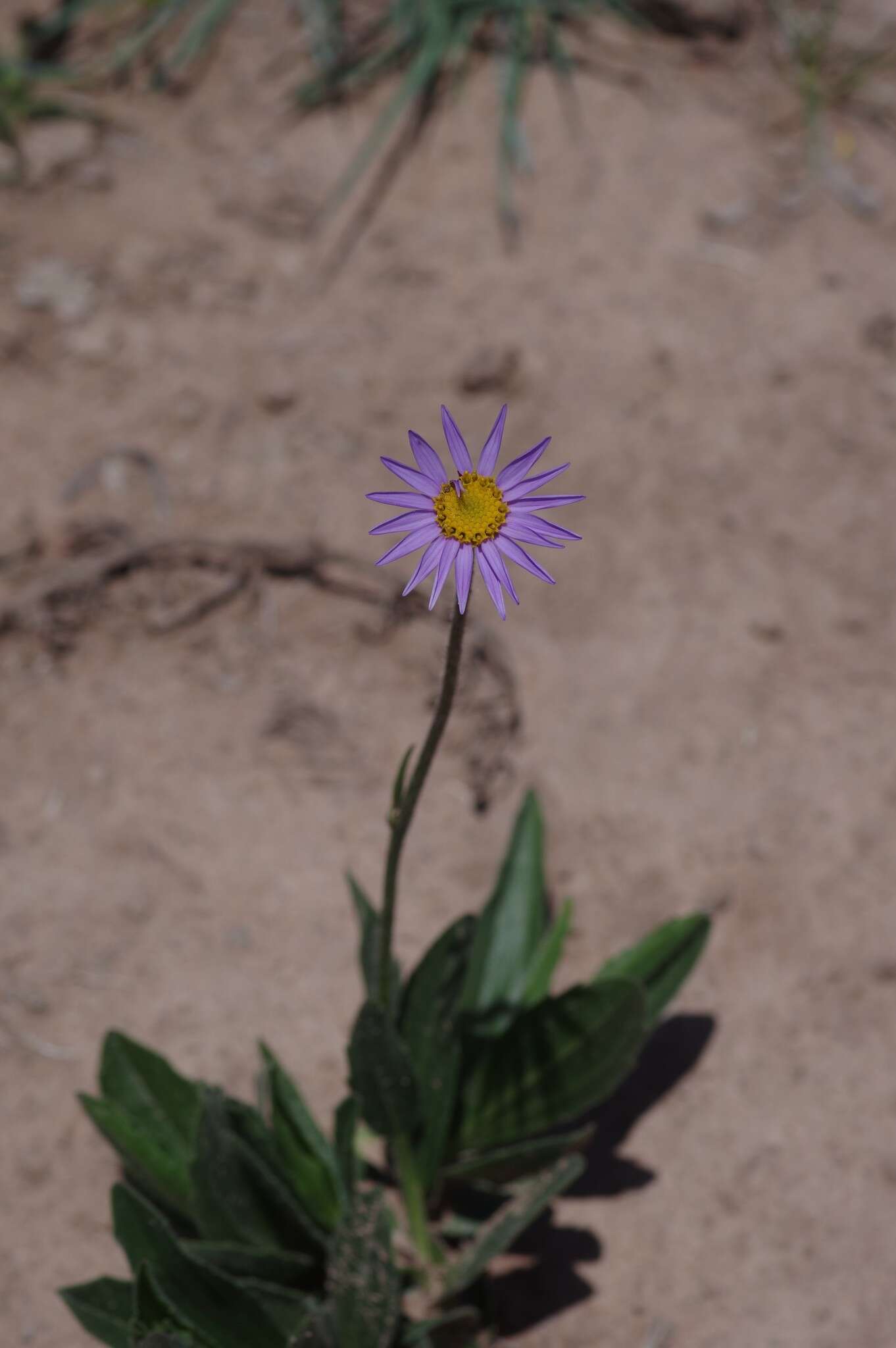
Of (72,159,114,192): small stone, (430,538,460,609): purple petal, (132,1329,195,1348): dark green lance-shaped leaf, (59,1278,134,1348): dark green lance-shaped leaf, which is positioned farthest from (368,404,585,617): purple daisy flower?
(72,159,114,192): small stone

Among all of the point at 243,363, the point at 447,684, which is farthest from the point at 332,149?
the point at 447,684

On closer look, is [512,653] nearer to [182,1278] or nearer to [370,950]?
[370,950]

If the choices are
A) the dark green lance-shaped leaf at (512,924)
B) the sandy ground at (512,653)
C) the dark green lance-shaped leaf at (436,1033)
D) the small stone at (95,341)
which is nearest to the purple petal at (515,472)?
the dark green lance-shaped leaf at (436,1033)

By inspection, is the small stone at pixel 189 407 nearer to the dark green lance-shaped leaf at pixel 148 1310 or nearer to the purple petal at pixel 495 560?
the purple petal at pixel 495 560

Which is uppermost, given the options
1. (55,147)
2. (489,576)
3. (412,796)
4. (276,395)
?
(55,147)

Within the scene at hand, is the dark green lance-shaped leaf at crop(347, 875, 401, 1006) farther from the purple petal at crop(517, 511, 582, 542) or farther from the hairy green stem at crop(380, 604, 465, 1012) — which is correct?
the purple petal at crop(517, 511, 582, 542)

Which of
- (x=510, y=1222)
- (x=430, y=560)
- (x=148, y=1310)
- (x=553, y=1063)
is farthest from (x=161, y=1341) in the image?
(x=430, y=560)
